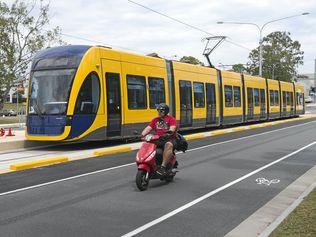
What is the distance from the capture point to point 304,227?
244 inches

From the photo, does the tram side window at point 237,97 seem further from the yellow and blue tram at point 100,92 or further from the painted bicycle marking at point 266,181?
the painted bicycle marking at point 266,181

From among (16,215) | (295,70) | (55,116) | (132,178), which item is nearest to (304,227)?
(16,215)

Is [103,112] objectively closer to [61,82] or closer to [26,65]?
[61,82]

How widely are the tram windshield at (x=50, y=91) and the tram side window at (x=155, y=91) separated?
4.63m

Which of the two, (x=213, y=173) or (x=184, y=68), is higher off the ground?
(x=184, y=68)

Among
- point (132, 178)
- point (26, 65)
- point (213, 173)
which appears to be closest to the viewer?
point (132, 178)

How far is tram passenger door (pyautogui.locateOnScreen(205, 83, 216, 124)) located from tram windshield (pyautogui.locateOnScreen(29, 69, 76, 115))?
37.4ft

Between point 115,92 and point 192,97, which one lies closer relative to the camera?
point 115,92

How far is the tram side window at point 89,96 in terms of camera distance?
1619cm

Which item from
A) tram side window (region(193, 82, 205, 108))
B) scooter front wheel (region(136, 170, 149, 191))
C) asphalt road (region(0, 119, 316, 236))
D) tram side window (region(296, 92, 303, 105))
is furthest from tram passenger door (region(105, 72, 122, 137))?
tram side window (region(296, 92, 303, 105))

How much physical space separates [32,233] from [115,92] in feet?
38.1

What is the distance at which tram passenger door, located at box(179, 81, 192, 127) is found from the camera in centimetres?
2309

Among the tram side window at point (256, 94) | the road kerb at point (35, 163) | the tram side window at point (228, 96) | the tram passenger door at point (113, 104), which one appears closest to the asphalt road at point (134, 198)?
the road kerb at point (35, 163)

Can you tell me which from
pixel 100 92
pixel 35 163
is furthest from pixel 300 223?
pixel 100 92
